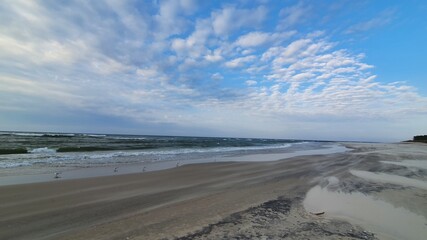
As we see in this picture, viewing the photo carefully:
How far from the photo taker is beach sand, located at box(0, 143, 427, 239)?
17.2 ft

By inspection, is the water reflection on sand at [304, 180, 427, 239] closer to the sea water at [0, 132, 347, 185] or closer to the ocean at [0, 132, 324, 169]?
the sea water at [0, 132, 347, 185]

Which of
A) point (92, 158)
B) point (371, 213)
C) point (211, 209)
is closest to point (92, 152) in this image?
point (92, 158)

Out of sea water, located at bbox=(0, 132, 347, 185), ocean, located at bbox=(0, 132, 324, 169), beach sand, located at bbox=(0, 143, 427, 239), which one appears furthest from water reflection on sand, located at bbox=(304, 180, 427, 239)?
ocean, located at bbox=(0, 132, 324, 169)

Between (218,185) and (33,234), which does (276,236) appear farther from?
(218,185)

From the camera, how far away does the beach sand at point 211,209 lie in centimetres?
524

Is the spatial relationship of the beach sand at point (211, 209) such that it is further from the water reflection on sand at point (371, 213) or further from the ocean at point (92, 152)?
the ocean at point (92, 152)

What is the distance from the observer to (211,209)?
6.79 m

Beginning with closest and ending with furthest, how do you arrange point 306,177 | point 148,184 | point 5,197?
point 5,197 < point 148,184 < point 306,177

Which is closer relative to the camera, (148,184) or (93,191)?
(93,191)

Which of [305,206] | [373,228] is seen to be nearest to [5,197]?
[305,206]

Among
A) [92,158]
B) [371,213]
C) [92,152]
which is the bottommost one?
[371,213]

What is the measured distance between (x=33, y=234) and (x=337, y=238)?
19.9ft

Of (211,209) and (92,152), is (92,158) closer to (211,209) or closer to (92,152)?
(92,152)

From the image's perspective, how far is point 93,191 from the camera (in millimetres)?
8859
